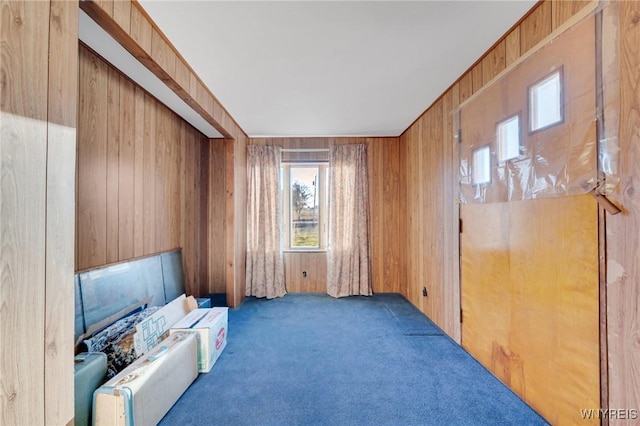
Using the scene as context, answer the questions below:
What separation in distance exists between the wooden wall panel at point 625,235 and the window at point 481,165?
80 cm

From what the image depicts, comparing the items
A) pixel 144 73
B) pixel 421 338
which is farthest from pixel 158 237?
pixel 421 338

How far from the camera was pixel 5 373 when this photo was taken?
2.81ft

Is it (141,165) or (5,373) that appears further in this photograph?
(141,165)

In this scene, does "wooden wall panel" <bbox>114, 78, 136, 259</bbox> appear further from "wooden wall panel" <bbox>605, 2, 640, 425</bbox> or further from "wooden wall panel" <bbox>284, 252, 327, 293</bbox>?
"wooden wall panel" <bbox>605, 2, 640, 425</bbox>

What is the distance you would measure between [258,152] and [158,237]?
73.6 inches

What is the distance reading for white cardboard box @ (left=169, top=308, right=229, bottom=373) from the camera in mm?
2008

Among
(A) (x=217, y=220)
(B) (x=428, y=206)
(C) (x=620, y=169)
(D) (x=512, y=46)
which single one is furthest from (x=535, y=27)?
(A) (x=217, y=220)

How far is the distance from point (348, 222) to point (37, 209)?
3.28 metres

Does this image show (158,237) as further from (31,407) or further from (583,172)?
(583,172)

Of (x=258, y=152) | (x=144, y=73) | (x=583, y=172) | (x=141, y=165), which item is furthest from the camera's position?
(x=258, y=152)

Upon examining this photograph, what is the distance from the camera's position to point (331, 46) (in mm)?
1815

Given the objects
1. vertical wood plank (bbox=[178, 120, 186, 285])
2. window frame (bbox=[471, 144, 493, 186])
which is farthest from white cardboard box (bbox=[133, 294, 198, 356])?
window frame (bbox=[471, 144, 493, 186])

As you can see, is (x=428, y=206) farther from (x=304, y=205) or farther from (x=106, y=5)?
(x=106, y=5)

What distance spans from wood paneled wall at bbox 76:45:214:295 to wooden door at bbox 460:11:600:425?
293cm
